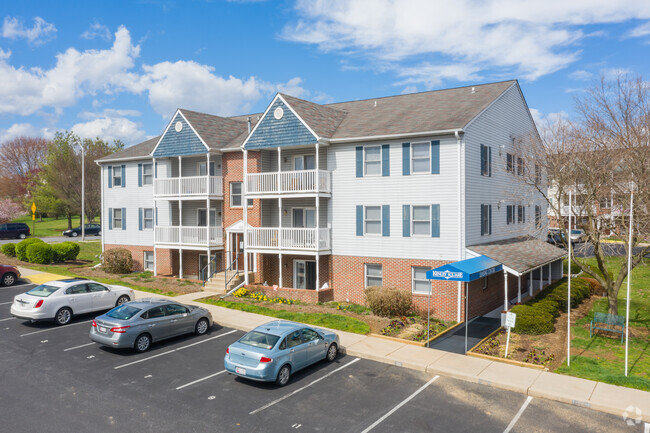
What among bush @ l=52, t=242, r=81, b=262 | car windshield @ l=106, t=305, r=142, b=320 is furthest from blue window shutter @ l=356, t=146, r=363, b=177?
bush @ l=52, t=242, r=81, b=262

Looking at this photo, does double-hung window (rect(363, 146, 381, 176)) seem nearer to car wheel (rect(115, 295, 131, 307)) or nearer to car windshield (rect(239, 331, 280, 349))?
car windshield (rect(239, 331, 280, 349))

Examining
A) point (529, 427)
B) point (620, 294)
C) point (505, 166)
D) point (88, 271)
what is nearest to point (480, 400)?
point (529, 427)

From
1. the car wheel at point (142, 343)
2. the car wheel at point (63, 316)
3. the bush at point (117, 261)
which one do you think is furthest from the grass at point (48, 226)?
the car wheel at point (142, 343)

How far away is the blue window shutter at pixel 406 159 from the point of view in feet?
73.0

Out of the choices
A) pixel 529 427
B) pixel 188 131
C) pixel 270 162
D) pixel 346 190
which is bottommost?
pixel 529 427

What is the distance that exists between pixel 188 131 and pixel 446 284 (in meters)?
18.2

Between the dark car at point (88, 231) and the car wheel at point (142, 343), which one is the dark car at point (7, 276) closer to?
the car wheel at point (142, 343)

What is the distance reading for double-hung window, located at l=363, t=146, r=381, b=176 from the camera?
23266 mm

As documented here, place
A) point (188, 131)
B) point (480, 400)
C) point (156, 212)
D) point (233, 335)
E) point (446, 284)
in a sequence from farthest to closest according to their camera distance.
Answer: point (156, 212) < point (188, 131) < point (446, 284) < point (233, 335) < point (480, 400)

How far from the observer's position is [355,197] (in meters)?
23.7

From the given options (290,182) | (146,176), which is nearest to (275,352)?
(290,182)

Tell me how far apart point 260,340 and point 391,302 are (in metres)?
8.79

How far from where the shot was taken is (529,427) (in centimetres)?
1057

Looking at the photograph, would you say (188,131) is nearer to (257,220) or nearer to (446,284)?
(257,220)
